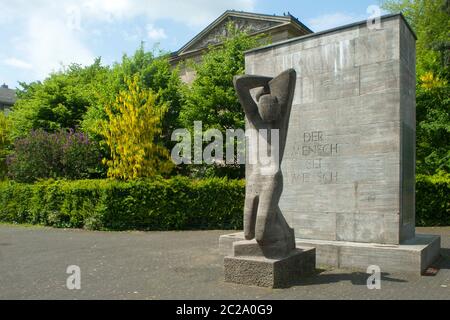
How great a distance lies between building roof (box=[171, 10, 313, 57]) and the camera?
34.2 m

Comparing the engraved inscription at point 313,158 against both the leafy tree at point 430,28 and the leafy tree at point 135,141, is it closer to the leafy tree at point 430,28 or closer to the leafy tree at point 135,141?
the leafy tree at point 135,141

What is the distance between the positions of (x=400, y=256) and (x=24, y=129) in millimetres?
24888

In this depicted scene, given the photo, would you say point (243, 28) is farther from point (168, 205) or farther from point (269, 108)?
point (269, 108)

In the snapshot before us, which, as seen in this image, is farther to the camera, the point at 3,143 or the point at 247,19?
the point at 247,19

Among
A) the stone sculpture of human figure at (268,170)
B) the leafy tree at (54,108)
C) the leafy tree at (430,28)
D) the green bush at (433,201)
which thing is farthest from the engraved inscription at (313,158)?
the leafy tree at (54,108)

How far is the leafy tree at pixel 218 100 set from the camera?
19547mm

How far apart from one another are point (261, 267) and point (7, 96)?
8371 centimetres

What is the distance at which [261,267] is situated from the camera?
6961 mm

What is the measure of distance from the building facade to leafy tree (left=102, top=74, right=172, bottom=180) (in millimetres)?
12570

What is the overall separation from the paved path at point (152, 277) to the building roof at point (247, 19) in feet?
83.4

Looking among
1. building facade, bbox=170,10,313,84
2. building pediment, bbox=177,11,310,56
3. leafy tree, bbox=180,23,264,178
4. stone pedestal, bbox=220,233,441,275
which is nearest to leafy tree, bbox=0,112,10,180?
building facade, bbox=170,10,313,84

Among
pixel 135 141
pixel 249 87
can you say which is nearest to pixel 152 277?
pixel 249 87

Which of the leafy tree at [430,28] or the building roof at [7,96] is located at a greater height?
the building roof at [7,96]

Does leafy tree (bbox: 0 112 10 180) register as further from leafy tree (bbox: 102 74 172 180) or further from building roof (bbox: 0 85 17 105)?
building roof (bbox: 0 85 17 105)
